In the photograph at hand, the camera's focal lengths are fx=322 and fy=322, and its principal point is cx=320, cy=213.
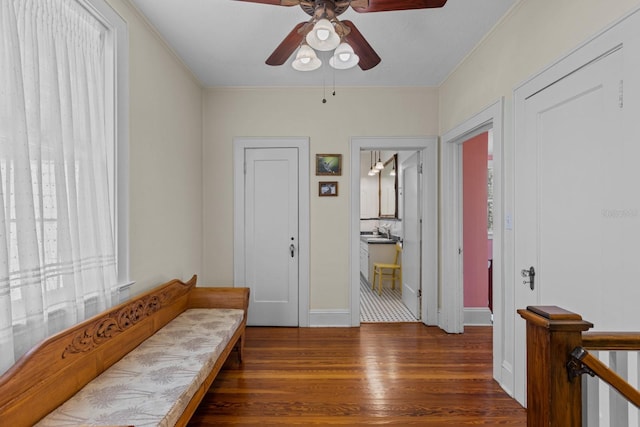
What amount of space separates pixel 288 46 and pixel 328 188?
191 cm

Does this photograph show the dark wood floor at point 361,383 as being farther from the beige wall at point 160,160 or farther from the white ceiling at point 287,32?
the white ceiling at point 287,32

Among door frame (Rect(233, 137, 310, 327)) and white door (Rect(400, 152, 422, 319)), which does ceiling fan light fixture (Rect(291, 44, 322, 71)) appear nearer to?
door frame (Rect(233, 137, 310, 327))

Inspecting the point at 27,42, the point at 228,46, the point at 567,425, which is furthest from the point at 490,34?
the point at 27,42

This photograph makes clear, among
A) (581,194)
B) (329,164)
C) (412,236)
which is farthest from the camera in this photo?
(412,236)

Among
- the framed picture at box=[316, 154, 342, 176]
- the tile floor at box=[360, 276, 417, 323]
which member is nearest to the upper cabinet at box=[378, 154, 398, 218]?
the tile floor at box=[360, 276, 417, 323]

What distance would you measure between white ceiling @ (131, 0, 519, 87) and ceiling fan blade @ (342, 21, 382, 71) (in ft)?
1.65

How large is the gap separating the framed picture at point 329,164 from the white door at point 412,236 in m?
0.99

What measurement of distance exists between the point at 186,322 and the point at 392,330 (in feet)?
7.18

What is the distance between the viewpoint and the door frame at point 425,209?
368 centimetres

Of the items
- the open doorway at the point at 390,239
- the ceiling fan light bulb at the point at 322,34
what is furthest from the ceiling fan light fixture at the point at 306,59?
the open doorway at the point at 390,239

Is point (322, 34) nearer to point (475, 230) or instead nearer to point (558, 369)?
point (558, 369)

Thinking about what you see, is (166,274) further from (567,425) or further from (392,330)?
(567,425)

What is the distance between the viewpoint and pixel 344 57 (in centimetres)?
186

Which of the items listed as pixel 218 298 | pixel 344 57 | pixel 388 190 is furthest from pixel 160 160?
pixel 388 190
